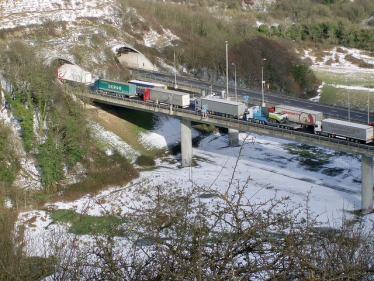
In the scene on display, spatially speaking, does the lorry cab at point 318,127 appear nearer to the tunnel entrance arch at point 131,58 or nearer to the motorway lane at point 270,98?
the motorway lane at point 270,98

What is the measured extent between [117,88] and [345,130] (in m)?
20.1

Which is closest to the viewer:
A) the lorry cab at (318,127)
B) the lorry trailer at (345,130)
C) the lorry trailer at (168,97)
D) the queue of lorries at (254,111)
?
the lorry trailer at (345,130)

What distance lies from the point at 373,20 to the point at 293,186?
2896 inches

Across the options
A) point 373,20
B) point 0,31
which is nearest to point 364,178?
point 0,31

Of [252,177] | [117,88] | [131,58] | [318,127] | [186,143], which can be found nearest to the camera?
[318,127]

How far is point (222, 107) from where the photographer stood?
141 ft

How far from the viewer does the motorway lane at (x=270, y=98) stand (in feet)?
142

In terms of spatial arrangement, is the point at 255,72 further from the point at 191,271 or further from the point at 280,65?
the point at 191,271

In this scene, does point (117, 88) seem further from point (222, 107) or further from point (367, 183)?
point (367, 183)

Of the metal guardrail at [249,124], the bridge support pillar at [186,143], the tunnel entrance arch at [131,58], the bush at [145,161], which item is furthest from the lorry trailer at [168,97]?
the tunnel entrance arch at [131,58]

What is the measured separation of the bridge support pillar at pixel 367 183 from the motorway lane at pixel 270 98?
4042mm

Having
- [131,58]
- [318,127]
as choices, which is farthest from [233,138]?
[131,58]

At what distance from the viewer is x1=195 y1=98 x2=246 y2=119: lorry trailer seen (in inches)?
1671

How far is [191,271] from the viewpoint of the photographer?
8.45 metres
